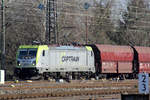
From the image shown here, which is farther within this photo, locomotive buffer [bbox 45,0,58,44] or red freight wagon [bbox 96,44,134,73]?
locomotive buffer [bbox 45,0,58,44]

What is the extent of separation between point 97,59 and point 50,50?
6.17m

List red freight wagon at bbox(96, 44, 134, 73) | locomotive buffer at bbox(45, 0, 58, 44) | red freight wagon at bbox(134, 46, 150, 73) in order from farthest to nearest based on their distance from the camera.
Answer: red freight wagon at bbox(134, 46, 150, 73) → locomotive buffer at bbox(45, 0, 58, 44) → red freight wagon at bbox(96, 44, 134, 73)

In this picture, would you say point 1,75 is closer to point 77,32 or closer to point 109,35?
point 77,32

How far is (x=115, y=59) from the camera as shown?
137 ft

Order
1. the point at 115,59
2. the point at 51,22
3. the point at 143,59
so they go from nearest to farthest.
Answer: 1. the point at 115,59
2. the point at 51,22
3. the point at 143,59

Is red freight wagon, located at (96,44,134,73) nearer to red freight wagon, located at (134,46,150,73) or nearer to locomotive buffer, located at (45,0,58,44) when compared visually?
red freight wagon, located at (134,46,150,73)

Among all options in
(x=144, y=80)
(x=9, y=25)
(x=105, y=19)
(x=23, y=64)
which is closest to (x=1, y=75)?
(x=23, y=64)

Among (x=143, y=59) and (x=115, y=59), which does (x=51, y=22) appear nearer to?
(x=115, y=59)

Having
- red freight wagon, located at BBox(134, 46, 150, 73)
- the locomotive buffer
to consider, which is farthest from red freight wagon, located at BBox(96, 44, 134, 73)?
the locomotive buffer

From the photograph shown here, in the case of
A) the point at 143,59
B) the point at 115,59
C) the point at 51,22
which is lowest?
the point at 143,59

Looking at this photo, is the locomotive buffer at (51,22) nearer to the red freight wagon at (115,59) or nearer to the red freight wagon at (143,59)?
the red freight wagon at (115,59)

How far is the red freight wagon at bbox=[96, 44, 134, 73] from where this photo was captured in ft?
133

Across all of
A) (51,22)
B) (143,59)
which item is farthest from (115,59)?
(51,22)

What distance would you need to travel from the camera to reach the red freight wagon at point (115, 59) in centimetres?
4062
